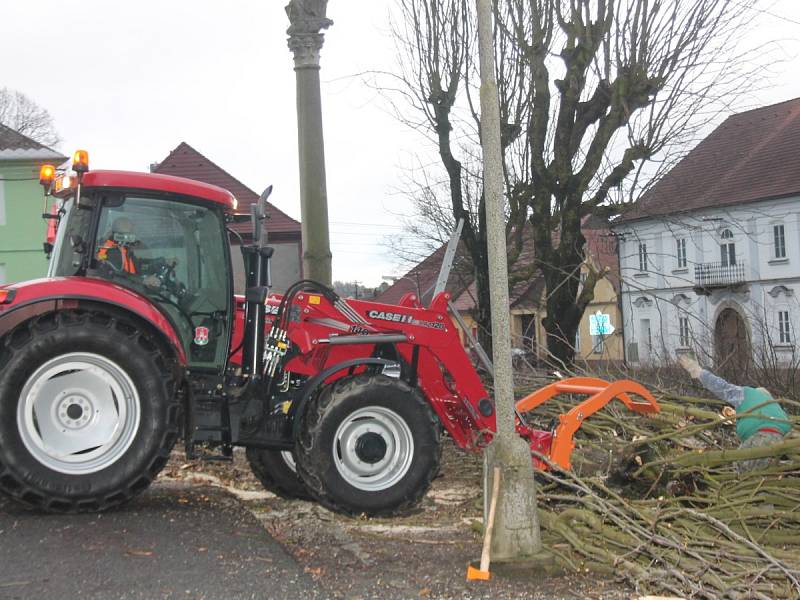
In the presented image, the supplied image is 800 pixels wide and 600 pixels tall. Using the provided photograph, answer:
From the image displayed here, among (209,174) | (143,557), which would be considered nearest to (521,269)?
(209,174)

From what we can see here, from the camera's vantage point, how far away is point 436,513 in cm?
801

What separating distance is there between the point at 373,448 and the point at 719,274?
123 feet

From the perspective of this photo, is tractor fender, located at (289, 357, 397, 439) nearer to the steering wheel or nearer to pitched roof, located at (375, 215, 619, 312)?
the steering wheel

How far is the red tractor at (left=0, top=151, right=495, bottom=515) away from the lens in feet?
21.3

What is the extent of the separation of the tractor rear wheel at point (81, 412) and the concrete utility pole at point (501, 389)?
2.23 metres

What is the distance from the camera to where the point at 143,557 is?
5711 mm

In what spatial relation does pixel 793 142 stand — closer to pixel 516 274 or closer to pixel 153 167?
pixel 516 274

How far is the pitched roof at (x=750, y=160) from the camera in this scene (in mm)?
39853

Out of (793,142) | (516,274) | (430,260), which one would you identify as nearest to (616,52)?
(516,274)

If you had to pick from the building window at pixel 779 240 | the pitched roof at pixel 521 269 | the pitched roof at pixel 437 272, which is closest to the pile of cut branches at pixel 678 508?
the pitched roof at pixel 521 269

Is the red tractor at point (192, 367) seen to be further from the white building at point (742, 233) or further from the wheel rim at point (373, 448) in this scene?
the white building at point (742, 233)

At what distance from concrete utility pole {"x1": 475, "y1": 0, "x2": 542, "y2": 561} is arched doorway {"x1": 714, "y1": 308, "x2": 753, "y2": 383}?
6.41 metres

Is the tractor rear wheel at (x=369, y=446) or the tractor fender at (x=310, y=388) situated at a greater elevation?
the tractor fender at (x=310, y=388)

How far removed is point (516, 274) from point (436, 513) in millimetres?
16070
